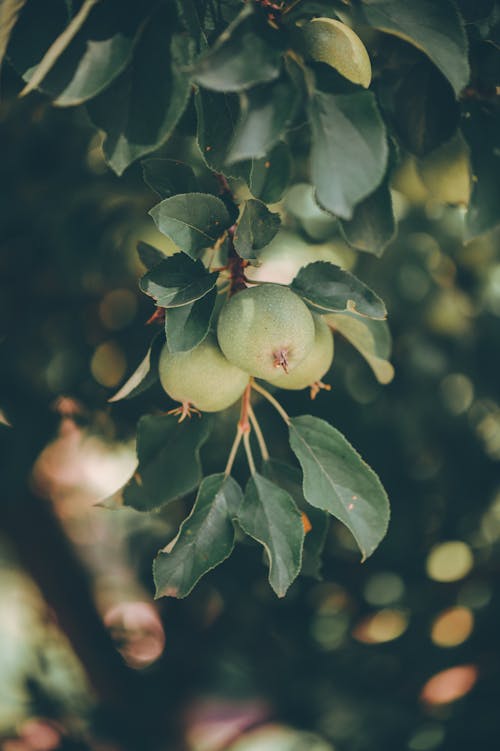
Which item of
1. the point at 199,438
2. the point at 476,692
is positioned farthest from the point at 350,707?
the point at 199,438


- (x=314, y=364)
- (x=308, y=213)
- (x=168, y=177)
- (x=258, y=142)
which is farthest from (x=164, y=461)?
(x=308, y=213)

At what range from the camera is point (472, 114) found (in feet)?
2.49

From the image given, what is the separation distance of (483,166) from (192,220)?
0.33 m

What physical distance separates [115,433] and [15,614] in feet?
7.48

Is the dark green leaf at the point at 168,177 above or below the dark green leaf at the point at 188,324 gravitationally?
above

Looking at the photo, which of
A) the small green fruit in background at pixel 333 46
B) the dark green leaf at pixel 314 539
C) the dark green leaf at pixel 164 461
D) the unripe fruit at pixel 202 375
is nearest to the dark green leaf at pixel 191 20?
the small green fruit in background at pixel 333 46

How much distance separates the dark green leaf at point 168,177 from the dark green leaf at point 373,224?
212 millimetres

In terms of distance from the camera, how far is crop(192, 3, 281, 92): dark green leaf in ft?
1.61

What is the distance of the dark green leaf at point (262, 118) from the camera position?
505 millimetres

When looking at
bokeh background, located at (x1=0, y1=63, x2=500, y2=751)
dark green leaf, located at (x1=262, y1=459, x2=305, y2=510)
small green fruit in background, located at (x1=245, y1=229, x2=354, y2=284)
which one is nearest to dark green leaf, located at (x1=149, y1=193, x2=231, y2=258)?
small green fruit in background, located at (x1=245, y1=229, x2=354, y2=284)

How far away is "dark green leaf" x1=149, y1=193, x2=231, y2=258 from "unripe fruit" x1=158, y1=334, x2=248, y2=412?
117 millimetres

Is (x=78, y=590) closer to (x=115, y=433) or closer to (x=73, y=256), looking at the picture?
(x=115, y=433)

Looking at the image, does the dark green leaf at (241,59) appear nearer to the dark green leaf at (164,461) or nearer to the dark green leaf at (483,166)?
the dark green leaf at (483,166)

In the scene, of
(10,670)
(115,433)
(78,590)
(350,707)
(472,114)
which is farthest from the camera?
(10,670)
